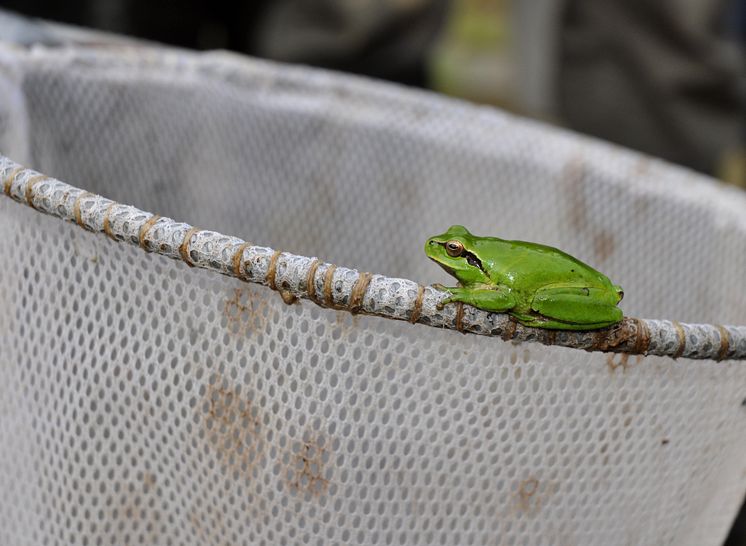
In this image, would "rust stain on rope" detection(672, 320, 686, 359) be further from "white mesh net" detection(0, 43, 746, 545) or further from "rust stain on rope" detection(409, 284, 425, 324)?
"rust stain on rope" detection(409, 284, 425, 324)

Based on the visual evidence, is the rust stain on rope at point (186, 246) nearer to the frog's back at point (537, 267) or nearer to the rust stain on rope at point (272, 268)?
the rust stain on rope at point (272, 268)

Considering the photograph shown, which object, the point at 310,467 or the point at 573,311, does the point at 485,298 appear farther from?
the point at 310,467

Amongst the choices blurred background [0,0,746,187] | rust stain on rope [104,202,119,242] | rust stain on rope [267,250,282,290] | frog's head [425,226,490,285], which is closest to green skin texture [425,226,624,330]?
frog's head [425,226,490,285]

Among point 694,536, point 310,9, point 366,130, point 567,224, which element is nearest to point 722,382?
point 694,536

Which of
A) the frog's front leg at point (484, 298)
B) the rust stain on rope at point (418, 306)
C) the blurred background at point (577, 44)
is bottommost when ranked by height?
the rust stain on rope at point (418, 306)

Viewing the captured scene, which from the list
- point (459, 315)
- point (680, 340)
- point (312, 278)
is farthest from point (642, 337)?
point (312, 278)

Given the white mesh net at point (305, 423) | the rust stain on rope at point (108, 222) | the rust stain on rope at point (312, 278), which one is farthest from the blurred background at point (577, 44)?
the rust stain on rope at point (312, 278)
